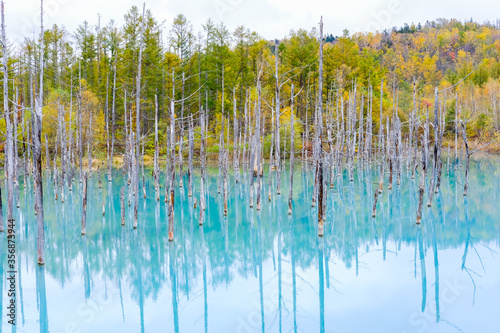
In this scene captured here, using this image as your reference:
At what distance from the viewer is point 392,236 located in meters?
12.2

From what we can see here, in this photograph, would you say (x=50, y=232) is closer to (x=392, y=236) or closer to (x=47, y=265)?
(x=47, y=265)

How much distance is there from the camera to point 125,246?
11273mm

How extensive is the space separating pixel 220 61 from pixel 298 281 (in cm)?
2449

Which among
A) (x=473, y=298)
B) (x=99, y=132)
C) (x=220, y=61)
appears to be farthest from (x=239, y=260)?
(x=220, y=61)

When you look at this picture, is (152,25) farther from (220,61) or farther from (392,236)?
(392,236)

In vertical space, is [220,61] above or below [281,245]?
above

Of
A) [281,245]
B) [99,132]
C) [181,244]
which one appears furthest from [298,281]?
[99,132]

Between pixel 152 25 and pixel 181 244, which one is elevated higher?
pixel 152 25

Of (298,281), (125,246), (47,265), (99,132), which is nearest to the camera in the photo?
(298,281)

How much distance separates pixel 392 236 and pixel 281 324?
6.39 metres

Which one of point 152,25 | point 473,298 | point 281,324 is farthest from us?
point 152,25

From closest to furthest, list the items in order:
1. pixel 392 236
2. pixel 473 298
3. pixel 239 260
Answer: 1. pixel 473 298
2. pixel 239 260
3. pixel 392 236

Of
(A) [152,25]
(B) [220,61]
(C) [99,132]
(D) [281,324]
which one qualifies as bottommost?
(D) [281,324]

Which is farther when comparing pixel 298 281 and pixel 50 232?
pixel 50 232
